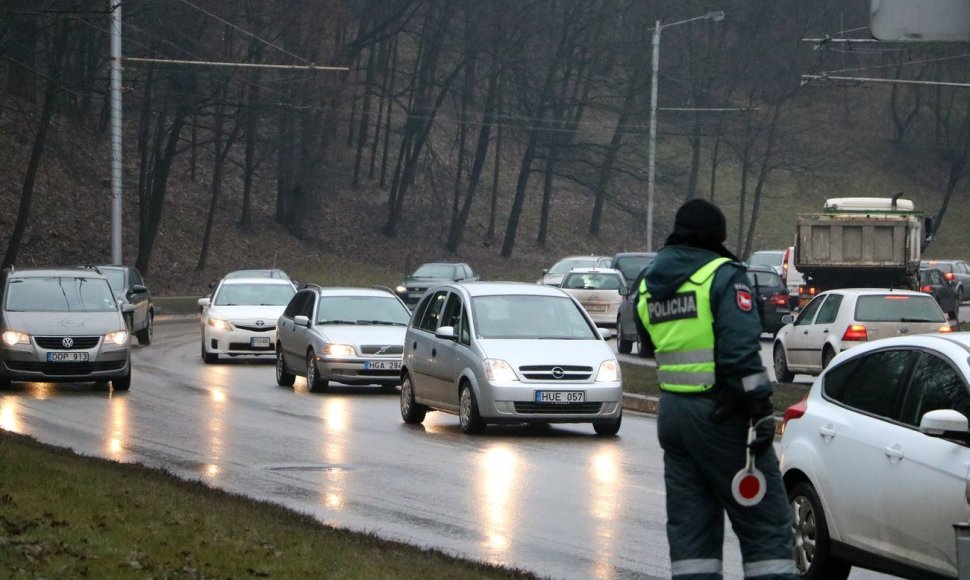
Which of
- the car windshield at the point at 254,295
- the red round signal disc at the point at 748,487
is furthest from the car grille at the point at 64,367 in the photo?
the red round signal disc at the point at 748,487

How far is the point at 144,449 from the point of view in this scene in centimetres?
1564

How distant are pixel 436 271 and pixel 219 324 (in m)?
24.3

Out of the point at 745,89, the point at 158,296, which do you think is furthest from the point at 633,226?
the point at 158,296

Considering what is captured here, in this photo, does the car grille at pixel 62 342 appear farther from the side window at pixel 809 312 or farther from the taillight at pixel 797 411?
the taillight at pixel 797 411

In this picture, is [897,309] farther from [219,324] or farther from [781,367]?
[219,324]

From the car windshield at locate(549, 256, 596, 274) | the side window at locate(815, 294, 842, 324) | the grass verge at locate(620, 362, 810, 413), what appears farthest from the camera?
the car windshield at locate(549, 256, 596, 274)

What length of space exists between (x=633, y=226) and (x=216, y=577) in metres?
76.2

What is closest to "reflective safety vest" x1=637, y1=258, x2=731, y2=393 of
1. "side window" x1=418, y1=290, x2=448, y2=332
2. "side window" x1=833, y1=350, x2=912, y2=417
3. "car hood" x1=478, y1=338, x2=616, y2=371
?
"side window" x1=833, y1=350, x2=912, y2=417

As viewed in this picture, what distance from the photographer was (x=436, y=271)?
5394 cm

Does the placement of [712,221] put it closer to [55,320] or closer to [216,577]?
[216,577]

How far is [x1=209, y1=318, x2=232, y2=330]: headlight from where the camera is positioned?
98.0 ft

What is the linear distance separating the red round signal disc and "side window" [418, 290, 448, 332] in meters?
12.5

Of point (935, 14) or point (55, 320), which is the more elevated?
point (935, 14)

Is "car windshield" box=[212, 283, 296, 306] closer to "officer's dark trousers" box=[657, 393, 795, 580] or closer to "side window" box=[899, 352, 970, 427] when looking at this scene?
"side window" box=[899, 352, 970, 427]
